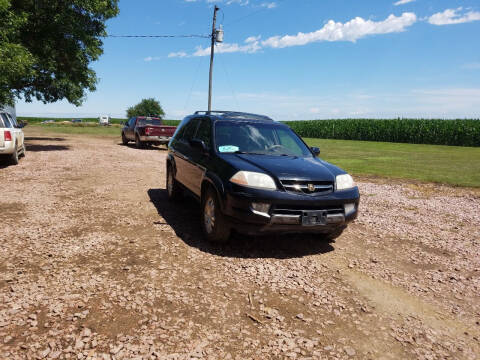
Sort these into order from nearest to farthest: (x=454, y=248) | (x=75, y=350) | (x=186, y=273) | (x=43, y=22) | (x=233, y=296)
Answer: (x=75, y=350) → (x=233, y=296) → (x=186, y=273) → (x=454, y=248) → (x=43, y=22)

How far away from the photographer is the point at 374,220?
21.0ft

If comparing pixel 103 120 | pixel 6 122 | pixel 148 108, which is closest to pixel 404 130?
pixel 6 122

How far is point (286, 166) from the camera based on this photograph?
446cm

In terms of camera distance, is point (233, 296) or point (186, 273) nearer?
point (233, 296)

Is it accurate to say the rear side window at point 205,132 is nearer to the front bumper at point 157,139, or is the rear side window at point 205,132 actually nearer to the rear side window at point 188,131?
the rear side window at point 188,131

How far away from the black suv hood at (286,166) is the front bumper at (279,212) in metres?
0.26

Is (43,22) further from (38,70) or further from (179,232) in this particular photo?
(179,232)

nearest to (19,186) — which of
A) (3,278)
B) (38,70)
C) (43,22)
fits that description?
(3,278)

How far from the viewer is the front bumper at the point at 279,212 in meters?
4.03

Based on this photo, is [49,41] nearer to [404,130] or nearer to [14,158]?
[14,158]

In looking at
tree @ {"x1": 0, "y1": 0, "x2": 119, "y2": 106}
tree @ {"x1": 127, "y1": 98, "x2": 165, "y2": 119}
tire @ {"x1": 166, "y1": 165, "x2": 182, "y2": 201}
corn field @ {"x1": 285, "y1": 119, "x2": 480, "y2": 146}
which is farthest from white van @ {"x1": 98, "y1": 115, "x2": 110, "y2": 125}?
tire @ {"x1": 166, "y1": 165, "x2": 182, "y2": 201}

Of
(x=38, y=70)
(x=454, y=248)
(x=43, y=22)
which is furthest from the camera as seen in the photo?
(x=38, y=70)

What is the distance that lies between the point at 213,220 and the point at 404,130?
42015 millimetres

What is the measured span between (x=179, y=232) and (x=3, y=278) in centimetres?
228
